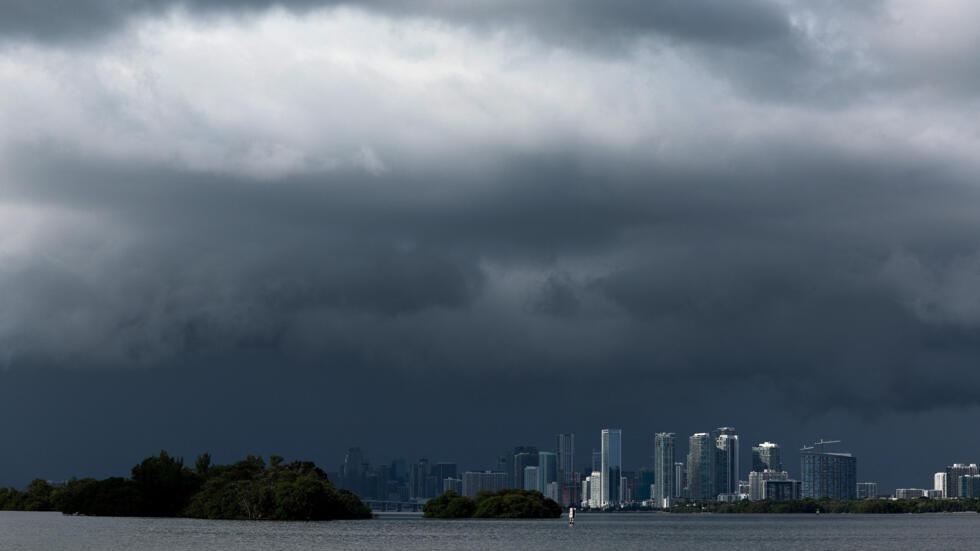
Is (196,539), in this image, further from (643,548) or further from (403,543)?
(643,548)

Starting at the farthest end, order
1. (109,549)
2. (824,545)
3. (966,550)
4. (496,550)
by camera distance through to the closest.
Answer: (824,545) → (966,550) → (496,550) → (109,549)

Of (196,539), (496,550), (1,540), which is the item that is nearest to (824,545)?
(496,550)

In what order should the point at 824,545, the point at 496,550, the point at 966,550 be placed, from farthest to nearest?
the point at 824,545, the point at 966,550, the point at 496,550

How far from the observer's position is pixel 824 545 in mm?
197125

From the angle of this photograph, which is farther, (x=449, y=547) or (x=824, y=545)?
(x=824, y=545)

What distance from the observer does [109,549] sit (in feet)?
493

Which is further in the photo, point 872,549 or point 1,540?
point 872,549

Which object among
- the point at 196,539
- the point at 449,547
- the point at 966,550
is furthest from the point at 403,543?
the point at 966,550

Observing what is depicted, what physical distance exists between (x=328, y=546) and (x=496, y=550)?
22.5 m

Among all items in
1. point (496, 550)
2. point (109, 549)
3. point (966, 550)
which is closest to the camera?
point (109, 549)

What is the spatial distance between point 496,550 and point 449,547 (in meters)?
9.43

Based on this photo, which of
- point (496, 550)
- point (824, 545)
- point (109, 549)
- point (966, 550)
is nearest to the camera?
point (109, 549)

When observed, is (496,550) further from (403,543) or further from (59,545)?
(59,545)

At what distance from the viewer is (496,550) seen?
16688 centimetres
